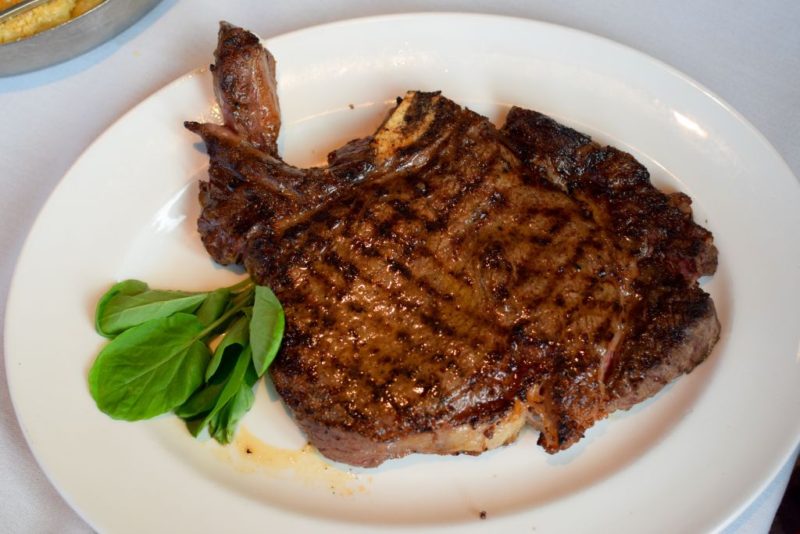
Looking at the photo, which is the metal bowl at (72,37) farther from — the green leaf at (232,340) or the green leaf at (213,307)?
the green leaf at (232,340)

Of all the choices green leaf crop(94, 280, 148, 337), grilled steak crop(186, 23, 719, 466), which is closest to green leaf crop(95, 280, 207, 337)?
green leaf crop(94, 280, 148, 337)

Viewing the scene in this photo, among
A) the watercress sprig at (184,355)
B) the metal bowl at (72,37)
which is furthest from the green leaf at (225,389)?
the metal bowl at (72,37)

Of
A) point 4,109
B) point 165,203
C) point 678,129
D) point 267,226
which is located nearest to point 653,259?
point 678,129

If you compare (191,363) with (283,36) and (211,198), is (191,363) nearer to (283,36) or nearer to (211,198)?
(211,198)

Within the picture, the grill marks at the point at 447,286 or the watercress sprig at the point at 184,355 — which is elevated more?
the grill marks at the point at 447,286

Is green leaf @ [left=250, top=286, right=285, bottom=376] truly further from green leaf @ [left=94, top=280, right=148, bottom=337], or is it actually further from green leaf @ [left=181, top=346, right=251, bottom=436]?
green leaf @ [left=94, top=280, right=148, bottom=337]

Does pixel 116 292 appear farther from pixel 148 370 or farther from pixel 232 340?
pixel 232 340
